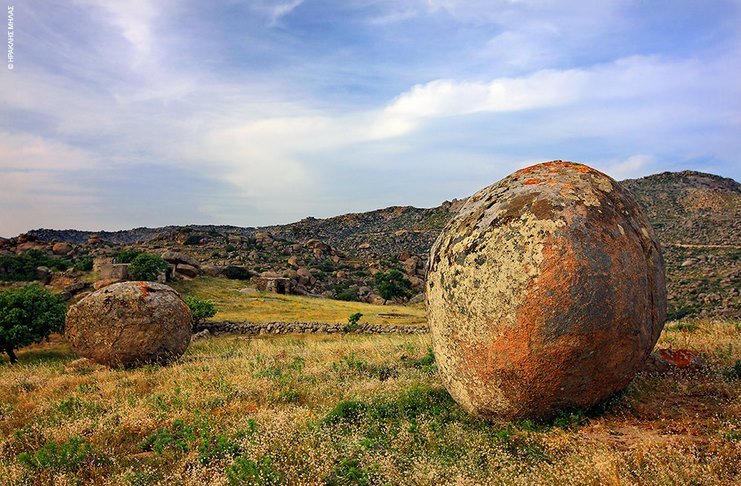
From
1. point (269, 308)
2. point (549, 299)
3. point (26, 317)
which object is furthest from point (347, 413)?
point (269, 308)

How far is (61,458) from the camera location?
18.6ft

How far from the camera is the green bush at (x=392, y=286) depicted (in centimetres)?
5297

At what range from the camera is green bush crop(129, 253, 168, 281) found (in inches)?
1606

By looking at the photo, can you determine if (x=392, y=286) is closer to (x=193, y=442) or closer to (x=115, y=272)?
(x=115, y=272)

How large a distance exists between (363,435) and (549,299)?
295cm

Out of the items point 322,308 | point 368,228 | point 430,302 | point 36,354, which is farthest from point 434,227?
point 430,302

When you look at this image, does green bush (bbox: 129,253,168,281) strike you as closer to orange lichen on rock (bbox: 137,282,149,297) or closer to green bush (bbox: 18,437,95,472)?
orange lichen on rock (bbox: 137,282,149,297)

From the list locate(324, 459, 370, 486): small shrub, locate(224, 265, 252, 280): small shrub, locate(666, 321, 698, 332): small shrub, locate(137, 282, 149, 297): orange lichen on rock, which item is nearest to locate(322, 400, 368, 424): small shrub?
locate(324, 459, 370, 486): small shrub

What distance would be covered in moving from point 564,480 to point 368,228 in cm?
11556

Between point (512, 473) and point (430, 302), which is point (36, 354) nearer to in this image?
point (430, 302)

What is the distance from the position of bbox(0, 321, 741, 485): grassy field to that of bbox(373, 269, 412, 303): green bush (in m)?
43.6

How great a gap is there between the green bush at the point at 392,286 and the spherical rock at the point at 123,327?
1559 inches

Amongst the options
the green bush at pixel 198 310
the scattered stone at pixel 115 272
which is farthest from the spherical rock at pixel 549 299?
the scattered stone at pixel 115 272

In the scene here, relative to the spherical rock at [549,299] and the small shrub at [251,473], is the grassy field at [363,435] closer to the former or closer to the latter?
the small shrub at [251,473]
